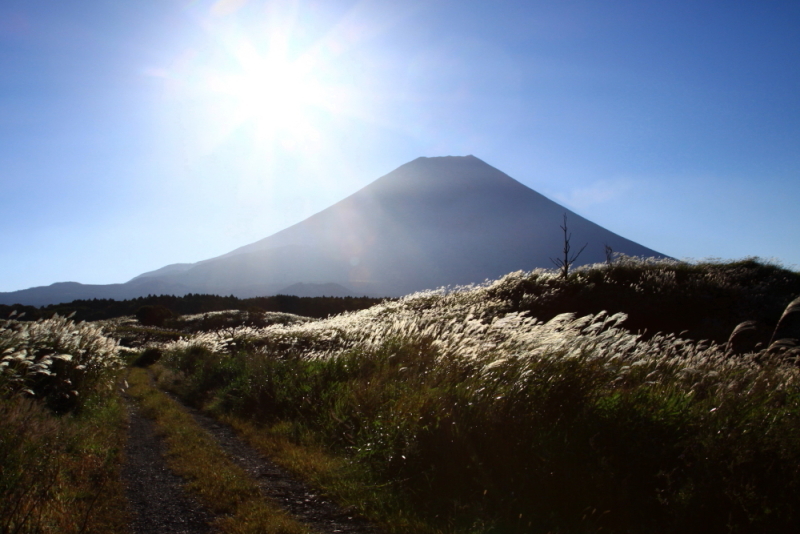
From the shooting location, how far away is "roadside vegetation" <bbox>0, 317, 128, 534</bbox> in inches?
149

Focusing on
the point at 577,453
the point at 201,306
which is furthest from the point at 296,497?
the point at 201,306

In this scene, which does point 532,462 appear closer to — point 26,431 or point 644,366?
point 644,366

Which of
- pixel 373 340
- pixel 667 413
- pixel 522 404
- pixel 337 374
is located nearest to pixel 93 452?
pixel 337 374

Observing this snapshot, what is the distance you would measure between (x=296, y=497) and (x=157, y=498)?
4.69 feet

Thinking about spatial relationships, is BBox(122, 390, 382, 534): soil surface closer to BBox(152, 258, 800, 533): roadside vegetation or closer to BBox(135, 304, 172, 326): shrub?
BBox(152, 258, 800, 533): roadside vegetation

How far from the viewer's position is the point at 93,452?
226 inches

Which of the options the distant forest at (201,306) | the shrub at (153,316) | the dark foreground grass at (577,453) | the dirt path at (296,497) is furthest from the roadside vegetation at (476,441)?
the shrub at (153,316)

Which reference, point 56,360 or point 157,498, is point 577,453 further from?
point 56,360

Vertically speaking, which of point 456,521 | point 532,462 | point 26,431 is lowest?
point 456,521

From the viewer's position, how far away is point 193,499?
15.3 feet

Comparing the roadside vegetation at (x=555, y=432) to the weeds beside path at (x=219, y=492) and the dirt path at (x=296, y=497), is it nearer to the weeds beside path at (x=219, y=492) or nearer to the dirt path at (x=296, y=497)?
the dirt path at (x=296, y=497)

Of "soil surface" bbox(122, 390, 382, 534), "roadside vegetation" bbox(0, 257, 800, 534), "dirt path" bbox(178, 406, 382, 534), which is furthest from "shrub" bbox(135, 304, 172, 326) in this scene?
"dirt path" bbox(178, 406, 382, 534)

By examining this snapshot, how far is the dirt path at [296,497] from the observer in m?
4.13

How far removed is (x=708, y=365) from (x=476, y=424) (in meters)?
3.62
